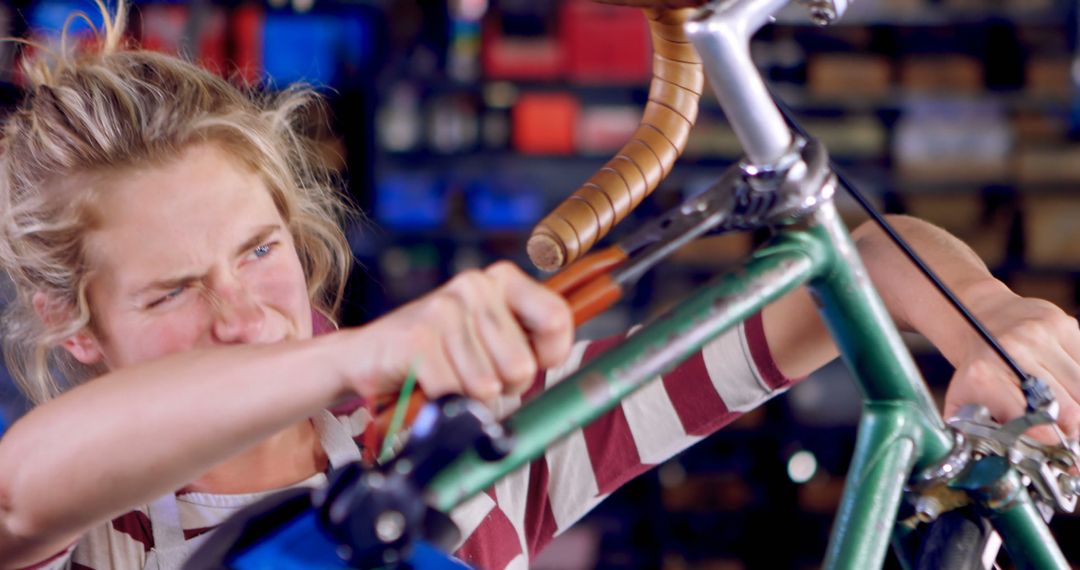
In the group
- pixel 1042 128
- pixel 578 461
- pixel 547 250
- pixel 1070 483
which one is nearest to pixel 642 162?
pixel 547 250

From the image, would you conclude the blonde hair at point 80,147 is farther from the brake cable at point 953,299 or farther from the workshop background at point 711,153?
the workshop background at point 711,153

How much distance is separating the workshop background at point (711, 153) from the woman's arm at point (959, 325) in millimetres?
2535

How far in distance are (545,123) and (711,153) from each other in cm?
53

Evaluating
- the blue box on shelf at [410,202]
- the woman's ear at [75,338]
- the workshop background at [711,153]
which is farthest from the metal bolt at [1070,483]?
the blue box on shelf at [410,202]

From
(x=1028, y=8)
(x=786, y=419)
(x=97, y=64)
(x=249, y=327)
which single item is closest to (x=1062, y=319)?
(x=249, y=327)

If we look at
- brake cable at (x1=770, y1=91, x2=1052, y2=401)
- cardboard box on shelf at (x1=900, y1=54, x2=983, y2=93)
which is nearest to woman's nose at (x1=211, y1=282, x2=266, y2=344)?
brake cable at (x1=770, y1=91, x2=1052, y2=401)

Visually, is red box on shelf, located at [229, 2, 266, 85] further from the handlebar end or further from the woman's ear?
the handlebar end

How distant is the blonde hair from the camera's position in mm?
814

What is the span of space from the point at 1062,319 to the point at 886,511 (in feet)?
0.71

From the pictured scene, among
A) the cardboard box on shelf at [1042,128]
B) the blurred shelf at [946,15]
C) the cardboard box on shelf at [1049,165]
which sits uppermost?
the blurred shelf at [946,15]

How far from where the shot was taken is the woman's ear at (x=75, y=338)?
2.83 ft

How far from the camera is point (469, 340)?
1.45ft

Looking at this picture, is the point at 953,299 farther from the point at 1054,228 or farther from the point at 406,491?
the point at 1054,228

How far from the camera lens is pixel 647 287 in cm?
358
